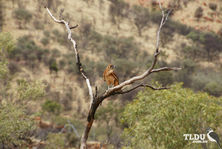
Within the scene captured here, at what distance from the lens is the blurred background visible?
9.20 meters

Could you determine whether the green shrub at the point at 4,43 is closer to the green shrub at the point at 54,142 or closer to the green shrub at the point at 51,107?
the green shrub at the point at 54,142

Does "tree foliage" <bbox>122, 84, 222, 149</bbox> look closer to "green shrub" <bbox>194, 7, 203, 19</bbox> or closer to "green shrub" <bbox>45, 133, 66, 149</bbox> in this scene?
"green shrub" <bbox>45, 133, 66, 149</bbox>

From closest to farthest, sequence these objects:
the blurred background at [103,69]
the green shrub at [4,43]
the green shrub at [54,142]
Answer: the blurred background at [103,69], the green shrub at [4,43], the green shrub at [54,142]

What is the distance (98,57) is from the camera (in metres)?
32.8

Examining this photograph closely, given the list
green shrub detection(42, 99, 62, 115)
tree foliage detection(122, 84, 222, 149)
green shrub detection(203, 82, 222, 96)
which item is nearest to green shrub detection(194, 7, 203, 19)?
green shrub detection(203, 82, 222, 96)

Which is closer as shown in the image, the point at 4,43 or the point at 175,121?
the point at 175,121

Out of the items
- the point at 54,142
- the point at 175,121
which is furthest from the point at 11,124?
the point at 54,142

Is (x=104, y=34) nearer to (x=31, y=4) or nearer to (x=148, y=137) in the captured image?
(x=31, y=4)

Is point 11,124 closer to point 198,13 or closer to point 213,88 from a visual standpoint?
point 213,88

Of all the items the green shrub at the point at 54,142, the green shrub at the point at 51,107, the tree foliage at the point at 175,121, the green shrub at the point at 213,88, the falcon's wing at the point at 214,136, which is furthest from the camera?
the green shrub at the point at 213,88

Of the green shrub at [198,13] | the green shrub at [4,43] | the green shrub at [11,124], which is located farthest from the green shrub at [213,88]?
the green shrub at [198,13]

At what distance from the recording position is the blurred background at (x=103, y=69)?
362 inches

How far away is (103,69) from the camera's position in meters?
13.2

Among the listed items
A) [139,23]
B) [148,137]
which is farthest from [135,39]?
[148,137]
